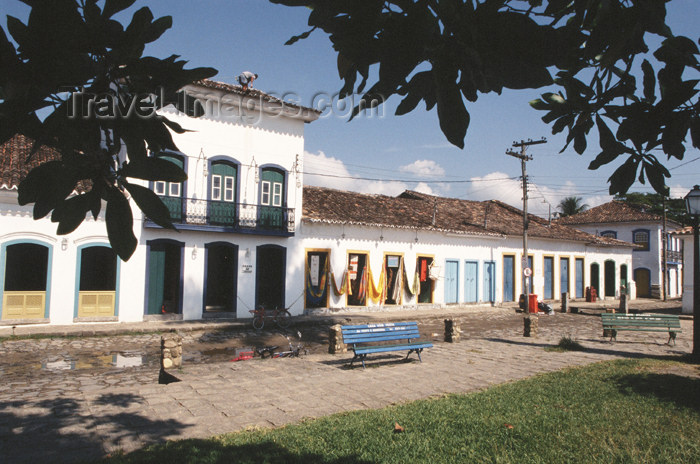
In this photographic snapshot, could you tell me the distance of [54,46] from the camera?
1.59m

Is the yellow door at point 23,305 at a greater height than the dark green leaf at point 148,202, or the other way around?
the dark green leaf at point 148,202

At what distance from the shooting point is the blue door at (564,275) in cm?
2758

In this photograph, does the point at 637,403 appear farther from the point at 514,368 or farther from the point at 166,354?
the point at 166,354

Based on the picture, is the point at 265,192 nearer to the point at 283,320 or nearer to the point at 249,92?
the point at 249,92

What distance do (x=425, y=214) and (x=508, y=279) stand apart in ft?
18.7

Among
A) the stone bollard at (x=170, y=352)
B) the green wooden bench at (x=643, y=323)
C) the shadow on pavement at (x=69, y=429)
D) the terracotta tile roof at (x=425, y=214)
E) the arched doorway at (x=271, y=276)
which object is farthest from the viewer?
the terracotta tile roof at (x=425, y=214)

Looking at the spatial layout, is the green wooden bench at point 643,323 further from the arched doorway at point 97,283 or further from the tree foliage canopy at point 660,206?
the tree foliage canopy at point 660,206

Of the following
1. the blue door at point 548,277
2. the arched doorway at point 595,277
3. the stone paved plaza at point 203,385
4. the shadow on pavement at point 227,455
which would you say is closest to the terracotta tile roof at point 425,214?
the blue door at point 548,277

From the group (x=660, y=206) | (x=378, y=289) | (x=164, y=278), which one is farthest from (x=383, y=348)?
(x=660, y=206)

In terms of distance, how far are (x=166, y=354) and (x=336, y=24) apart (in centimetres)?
767

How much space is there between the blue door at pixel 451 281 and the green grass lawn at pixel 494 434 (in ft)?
50.9

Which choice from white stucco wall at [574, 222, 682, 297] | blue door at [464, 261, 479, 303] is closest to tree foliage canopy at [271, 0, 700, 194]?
→ blue door at [464, 261, 479, 303]

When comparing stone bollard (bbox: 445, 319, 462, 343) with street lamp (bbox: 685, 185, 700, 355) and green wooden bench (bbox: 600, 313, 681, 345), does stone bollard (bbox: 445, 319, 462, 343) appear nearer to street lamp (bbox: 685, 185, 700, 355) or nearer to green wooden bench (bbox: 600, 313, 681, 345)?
green wooden bench (bbox: 600, 313, 681, 345)

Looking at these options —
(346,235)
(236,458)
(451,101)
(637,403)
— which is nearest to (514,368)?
(637,403)
